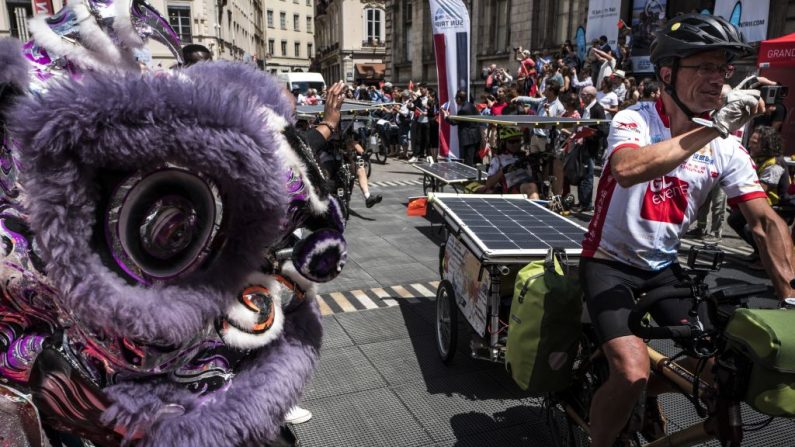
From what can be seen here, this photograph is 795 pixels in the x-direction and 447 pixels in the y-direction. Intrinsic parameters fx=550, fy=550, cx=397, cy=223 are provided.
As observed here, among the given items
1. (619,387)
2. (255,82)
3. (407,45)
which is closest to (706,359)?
(619,387)

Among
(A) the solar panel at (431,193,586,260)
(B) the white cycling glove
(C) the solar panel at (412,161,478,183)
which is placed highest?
(B) the white cycling glove

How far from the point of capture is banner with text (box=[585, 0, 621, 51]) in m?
16.7

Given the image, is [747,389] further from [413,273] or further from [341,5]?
[341,5]

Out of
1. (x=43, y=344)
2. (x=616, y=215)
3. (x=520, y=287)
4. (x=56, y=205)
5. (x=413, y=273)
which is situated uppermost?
(x=56, y=205)

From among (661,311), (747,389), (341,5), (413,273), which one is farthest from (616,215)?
(341,5)

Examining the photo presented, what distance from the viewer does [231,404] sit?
1.46 metres

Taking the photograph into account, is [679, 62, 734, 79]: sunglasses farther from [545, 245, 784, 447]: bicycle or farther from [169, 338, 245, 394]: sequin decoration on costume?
[169, 338, 245, 394]: sequin decoration on costume

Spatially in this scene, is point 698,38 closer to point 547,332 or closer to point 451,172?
point 547,332

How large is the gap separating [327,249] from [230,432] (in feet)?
1.81

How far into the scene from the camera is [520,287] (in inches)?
112

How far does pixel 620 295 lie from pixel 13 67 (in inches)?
90.8

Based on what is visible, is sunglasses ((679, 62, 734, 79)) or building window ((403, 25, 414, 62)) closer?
sunglasses ((679, 62, 734, 79))

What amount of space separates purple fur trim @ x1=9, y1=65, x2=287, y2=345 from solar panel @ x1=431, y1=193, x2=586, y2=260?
2379 millimetres

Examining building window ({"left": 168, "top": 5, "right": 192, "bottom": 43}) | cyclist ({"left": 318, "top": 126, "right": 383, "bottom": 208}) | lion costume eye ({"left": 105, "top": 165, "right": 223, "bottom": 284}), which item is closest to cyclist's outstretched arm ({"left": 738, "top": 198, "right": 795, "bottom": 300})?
lion costume eye ({"left": 105, "top": 165, "right": 223, "bottom": 284})
